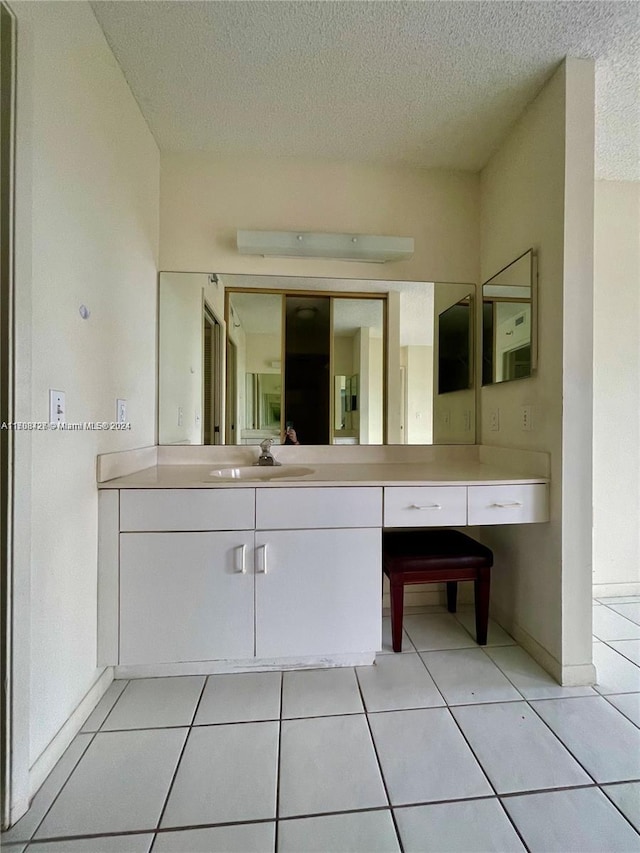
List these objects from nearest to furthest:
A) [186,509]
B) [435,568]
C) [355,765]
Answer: [355,765] < [186,509] < [435,568]

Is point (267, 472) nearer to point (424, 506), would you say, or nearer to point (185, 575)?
point (185, 575)

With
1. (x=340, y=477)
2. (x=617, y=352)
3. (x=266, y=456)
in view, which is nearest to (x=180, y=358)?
(x=266, y=456)

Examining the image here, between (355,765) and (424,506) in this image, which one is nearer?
(355,765)

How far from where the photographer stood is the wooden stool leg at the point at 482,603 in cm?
166

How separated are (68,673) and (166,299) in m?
1.66

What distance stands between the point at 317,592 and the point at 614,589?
1.90 meters

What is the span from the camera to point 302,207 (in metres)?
1.98

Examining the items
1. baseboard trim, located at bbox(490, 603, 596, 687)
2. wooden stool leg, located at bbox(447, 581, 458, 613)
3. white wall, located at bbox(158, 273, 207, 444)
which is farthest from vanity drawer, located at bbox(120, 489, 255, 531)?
baseboard trim, located at bbox(490, 603, 596, 687)

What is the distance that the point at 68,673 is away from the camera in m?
→ 1.17

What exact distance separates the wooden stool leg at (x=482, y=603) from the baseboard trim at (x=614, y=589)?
3.30 ft

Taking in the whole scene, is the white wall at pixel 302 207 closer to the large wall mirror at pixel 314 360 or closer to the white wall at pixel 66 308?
the large wall mirror at pixel 314 360

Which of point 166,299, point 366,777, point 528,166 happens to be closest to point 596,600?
point 366,777

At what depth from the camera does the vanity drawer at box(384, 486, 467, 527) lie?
1.47 metres

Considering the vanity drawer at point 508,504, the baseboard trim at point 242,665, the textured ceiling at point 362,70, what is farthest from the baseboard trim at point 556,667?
the textured ceiling at point 362,70
